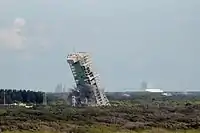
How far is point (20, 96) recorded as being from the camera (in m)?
134

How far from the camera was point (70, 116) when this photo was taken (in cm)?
6969

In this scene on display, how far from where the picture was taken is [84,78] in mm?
95375

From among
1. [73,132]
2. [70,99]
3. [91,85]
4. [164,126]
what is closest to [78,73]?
[91,85]

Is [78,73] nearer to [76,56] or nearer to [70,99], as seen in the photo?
[76,56]

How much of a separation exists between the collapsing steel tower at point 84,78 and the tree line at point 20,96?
103ft

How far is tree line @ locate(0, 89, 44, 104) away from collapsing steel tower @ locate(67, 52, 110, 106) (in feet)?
103

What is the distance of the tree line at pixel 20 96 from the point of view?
129500 mm

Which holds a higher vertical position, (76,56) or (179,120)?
(76,56)

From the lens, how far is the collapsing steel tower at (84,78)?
309ft

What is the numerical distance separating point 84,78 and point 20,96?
139ft

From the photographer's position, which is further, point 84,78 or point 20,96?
point 20,96

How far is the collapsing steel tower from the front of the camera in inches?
3708

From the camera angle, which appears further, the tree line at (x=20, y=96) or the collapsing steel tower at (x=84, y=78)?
the tree line at (x=20, y=96)

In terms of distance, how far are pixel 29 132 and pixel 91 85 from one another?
47.2 m
